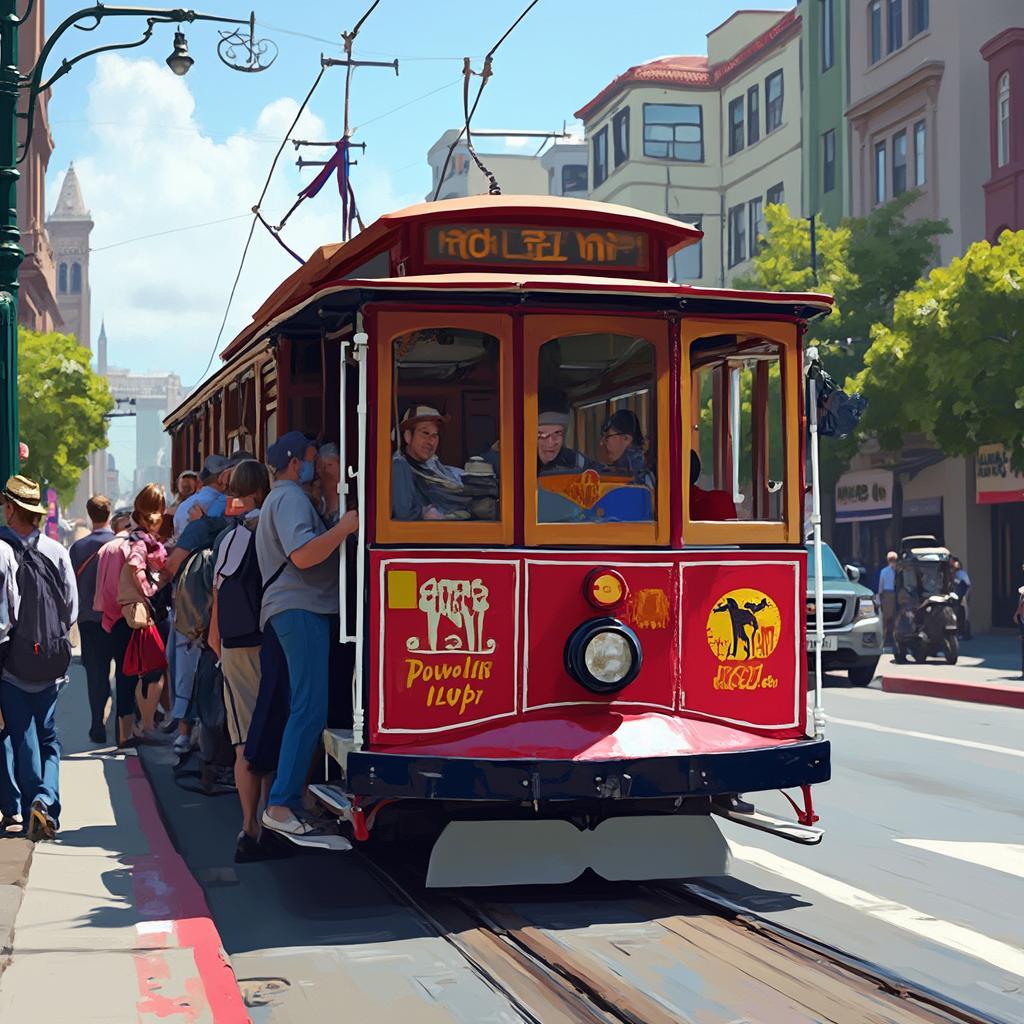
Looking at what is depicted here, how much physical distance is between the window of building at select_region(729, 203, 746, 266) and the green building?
6.71 m

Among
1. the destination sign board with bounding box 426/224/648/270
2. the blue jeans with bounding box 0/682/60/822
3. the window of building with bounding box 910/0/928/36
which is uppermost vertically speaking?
the window of building with bounding box 910/0/928/36

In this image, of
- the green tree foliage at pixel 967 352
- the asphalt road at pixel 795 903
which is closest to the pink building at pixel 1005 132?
the green tree foliage at pixel 967 352

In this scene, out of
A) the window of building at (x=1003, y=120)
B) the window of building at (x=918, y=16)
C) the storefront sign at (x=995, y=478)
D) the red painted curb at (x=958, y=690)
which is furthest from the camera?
the window of building at (x=918, y=16)

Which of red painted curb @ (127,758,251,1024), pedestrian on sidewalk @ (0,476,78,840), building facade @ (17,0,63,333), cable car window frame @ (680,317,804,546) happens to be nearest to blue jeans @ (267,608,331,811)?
red painted curb @ (127,758,251,1024)

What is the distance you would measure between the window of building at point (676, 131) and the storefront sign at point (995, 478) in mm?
26342

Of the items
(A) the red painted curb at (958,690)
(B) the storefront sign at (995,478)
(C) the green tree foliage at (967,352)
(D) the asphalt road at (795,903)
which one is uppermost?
(C) the green tree foliage at (967,352)

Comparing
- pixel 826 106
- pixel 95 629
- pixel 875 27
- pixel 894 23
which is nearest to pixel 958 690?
pixel 95 629

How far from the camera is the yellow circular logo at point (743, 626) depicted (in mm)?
8273

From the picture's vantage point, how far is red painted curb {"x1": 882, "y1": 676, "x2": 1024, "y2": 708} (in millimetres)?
19734

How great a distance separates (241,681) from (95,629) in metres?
5.00

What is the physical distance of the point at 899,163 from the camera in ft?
138

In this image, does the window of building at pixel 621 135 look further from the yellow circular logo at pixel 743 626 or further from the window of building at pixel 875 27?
the yellow circular logo at pixel 743 626

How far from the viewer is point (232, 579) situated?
904cm

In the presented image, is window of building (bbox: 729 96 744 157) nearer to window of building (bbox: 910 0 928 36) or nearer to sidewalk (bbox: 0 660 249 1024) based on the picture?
window of building (bbox: 910 0 928 36)
